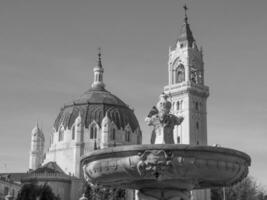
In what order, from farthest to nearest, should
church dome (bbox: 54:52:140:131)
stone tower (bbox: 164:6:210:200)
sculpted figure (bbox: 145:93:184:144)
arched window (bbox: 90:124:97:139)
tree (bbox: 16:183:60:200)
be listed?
church dome (bbox: 54:52:140:131), arched window (bbox: 90:124:97:139), stone tower (bbox: 164:6:210:200), tree (bbox: 16:183:60:200), sculpted figure (bbox: 145:93:184:144)

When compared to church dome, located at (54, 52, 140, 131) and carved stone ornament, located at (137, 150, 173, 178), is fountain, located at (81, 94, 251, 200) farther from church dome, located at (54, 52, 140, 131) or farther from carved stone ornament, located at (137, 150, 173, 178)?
church dome, located at (54, 52, 140, 131)

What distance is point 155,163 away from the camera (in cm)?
1252

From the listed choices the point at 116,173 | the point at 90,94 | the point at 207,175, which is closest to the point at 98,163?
the point at 116,173

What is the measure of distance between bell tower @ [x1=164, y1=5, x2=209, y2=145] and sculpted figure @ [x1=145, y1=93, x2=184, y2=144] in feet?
203

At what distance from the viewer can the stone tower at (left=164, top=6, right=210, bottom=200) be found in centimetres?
7812

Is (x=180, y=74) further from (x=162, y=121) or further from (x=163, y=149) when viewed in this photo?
(x=163, y=149)

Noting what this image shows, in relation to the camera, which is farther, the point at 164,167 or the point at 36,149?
the point at 36,149

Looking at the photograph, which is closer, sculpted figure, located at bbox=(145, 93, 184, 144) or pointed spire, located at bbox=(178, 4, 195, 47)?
sculpted figure, located at bbox=(145, 93, 184, 144)

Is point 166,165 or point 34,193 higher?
point 34,193

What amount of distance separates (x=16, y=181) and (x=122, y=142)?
52.2 ft

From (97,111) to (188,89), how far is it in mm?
13895

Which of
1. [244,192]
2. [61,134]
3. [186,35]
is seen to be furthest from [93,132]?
[244,192]

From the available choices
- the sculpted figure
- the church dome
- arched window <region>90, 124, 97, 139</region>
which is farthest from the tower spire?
the sculpted figure

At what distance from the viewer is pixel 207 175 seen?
13000mm
